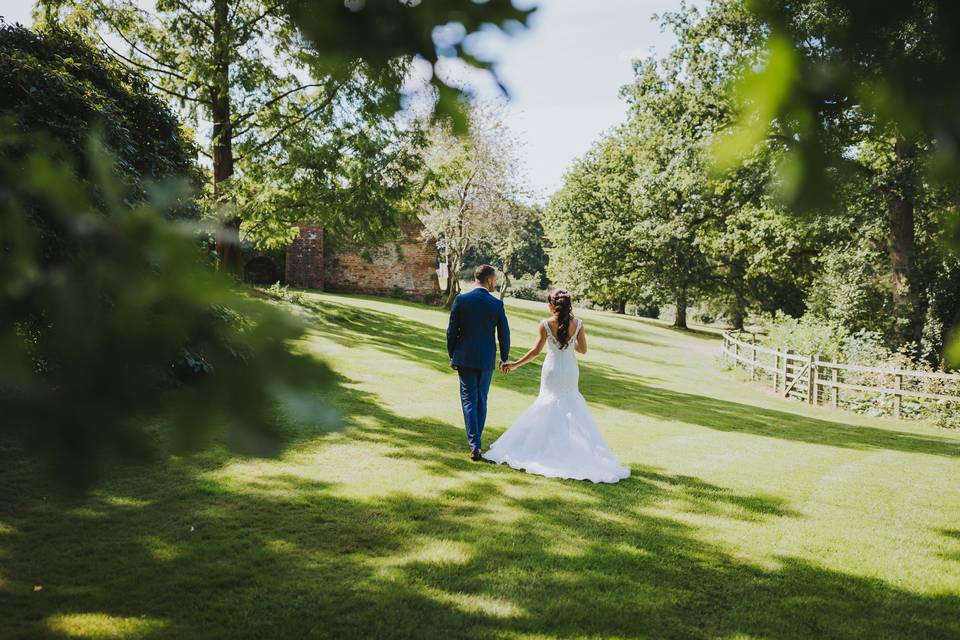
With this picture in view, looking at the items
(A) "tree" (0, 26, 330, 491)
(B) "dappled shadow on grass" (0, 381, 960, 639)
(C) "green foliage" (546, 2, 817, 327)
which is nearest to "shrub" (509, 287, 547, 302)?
(C) "green foliage" (546, 2, 817, 327)

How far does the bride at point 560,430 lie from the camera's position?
22.0 ft

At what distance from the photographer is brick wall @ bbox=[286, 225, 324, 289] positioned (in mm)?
26672

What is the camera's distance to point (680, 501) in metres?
5.94

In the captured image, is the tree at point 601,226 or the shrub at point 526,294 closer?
the tree at point 601,226

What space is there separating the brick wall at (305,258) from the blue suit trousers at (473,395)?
2110 centimetres

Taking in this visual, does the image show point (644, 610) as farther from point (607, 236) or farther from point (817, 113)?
point (607, 236)

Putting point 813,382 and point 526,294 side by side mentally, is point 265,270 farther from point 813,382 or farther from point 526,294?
point 526,294

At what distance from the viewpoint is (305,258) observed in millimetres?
26859

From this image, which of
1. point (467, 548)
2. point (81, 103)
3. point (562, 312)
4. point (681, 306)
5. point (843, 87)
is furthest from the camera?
point (681, 306)

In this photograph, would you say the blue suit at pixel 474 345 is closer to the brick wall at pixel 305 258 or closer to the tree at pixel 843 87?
the tree at pixel 843 87

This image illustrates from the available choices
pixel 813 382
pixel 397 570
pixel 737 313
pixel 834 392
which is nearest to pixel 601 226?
pixel 737 313

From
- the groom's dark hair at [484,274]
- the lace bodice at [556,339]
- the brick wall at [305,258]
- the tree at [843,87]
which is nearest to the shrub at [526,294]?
the brick wall at [305,258]

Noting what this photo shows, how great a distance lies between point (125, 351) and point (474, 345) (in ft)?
19.1

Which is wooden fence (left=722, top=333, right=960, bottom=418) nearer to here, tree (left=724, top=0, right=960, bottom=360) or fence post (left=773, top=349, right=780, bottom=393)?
fence post (left=773, top=349, right=780, bottom=393)
